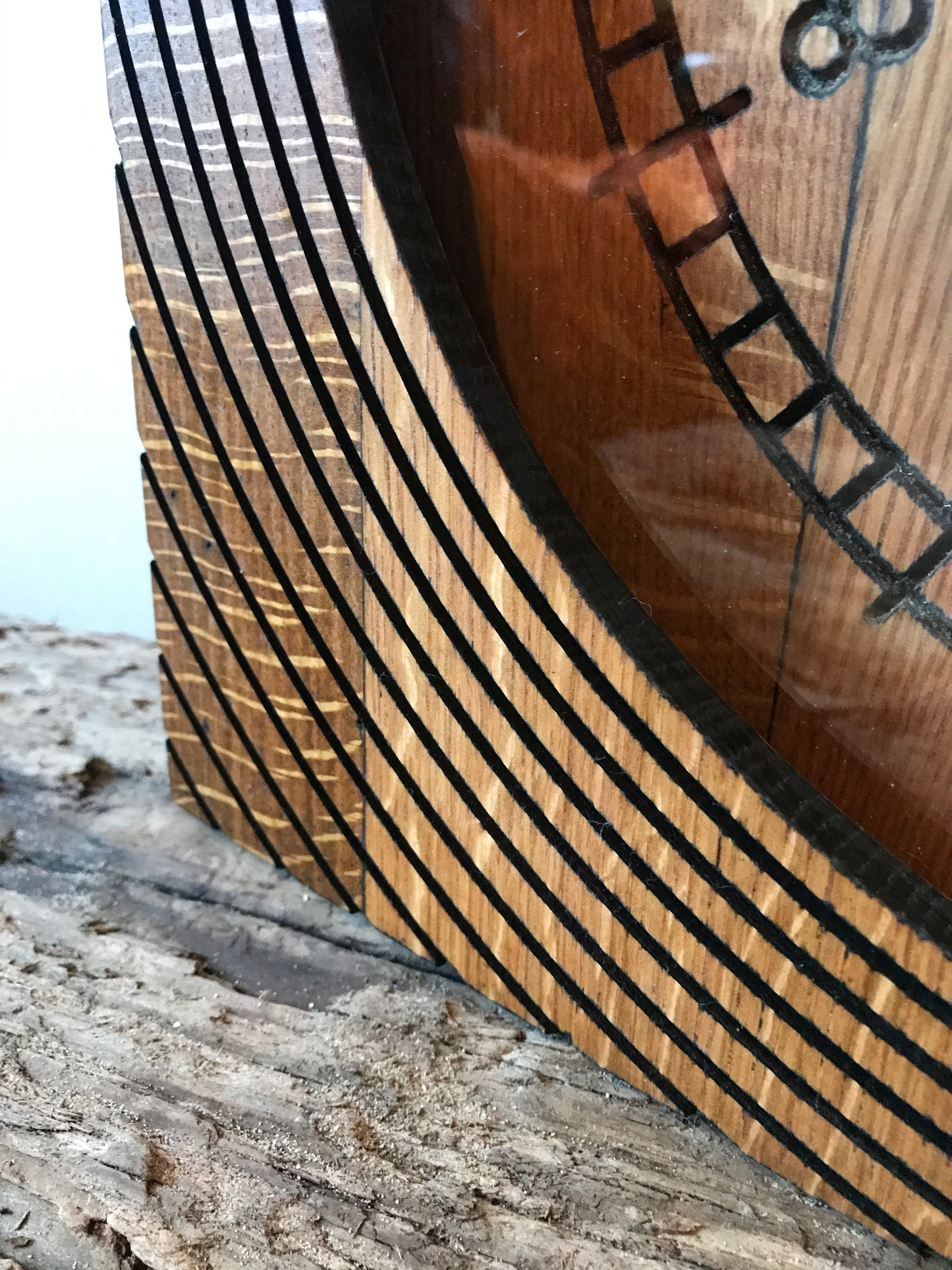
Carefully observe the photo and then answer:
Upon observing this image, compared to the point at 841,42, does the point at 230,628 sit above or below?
below

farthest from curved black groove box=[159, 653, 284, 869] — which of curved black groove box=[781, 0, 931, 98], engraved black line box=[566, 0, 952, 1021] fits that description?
curved black groove box=[781, 0, 931, 98]

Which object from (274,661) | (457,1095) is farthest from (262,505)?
(457,1095)

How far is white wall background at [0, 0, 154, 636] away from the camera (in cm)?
106

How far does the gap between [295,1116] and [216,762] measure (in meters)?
0.30

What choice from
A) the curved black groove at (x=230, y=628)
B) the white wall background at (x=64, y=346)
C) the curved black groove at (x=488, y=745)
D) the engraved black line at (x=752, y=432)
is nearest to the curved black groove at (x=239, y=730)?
the curved black groove at (x=230, y=628)

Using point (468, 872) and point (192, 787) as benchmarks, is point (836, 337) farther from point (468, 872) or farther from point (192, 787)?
point (192, 787)

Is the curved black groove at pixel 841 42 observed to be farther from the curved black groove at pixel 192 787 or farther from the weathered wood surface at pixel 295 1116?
the curved black groove at pixel 192 787

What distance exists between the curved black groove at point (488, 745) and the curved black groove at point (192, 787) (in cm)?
28

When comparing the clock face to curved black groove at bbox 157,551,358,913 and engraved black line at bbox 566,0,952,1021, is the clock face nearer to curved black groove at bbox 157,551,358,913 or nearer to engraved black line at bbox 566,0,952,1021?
engraved black line at bbox 566,0,952,1021

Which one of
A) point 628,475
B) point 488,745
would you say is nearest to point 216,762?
point 488,745

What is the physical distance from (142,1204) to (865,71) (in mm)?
631

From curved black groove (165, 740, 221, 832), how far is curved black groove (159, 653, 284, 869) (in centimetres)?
4

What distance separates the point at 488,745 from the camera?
0.62 meters

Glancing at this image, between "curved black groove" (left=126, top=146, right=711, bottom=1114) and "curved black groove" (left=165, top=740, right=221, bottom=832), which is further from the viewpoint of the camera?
"curved black groove" (left=165, top=740, right=221, bottom=832)
